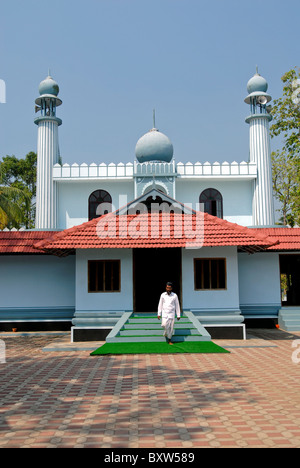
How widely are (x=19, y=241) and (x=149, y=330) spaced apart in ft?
21.7

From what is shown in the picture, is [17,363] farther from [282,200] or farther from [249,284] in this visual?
[282,200]

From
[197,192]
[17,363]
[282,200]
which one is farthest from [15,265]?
[282,200]

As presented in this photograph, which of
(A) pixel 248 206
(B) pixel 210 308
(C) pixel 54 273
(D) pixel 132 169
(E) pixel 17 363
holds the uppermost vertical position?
(D) pixel 132 169

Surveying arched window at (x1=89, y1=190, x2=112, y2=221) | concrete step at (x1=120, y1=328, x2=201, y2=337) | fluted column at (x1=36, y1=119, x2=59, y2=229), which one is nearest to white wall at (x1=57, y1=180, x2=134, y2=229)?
arched window at (x1=89, y1=190, x2=112, y2=221)

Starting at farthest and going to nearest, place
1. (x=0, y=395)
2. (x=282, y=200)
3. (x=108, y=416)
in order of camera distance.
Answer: (x=282, y=200)
(x=0, y=395)
(x=108, y=416)

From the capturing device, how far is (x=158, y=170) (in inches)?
890

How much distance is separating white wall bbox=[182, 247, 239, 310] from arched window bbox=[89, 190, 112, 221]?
34.0 feet

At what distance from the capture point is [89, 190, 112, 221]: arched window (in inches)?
910

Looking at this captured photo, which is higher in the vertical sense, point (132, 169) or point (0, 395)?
point (132, 169)

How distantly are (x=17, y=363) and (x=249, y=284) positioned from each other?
9144 millimetres

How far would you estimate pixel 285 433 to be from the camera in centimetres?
465
